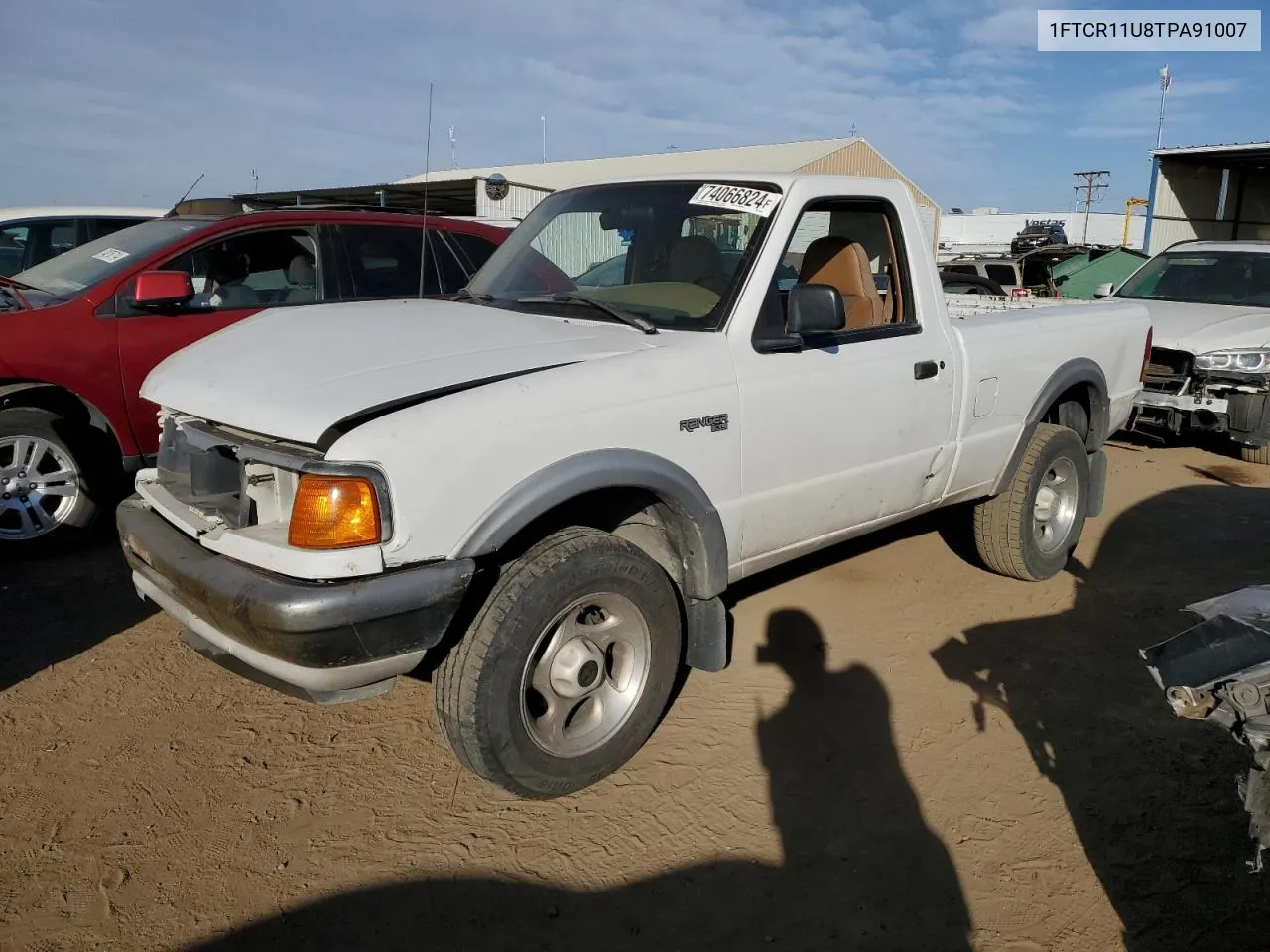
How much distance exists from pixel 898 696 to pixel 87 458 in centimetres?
445

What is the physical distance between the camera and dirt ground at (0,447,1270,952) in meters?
2.61

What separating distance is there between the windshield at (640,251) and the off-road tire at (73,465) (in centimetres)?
263

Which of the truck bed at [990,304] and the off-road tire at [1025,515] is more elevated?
the truck bed at [990,304]

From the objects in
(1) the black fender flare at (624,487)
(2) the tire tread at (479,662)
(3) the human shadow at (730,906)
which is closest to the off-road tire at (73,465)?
(2) the tire tread at (479,662)

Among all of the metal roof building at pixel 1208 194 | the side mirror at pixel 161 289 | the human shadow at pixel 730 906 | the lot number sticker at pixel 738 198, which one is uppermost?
the metal roof building at pixel 1208 194

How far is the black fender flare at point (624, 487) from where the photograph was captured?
2705 mm

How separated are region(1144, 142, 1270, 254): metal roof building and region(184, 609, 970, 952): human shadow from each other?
16.8 meters

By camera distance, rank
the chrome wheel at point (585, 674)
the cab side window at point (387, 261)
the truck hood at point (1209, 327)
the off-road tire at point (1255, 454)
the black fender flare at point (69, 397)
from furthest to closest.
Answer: the off-road tire at point (1255, 454)
the truck hood at point (1209, 327)
the cab side window at point (387, 261)
the black fender flare at point (69, 397)
the chrome wheel at point (585, 674)

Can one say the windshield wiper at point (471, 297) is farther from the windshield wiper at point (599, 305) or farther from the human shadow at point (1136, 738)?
the human shadow at point (1136, 738)

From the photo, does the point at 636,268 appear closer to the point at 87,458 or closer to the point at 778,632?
the point at 778,632

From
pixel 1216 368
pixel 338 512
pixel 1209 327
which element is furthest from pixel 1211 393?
pixel 338 512

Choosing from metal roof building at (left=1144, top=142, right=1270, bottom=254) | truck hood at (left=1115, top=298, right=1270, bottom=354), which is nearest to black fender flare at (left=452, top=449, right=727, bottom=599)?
truck hood at (left=1115, top=298, right=1270, bottom=354)

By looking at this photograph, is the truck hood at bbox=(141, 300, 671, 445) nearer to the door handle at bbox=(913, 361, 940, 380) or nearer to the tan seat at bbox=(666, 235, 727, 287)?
the tan seat at bbox=(666, 235, 727, 287)

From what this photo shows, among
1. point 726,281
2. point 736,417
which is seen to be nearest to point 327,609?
point 736,417
